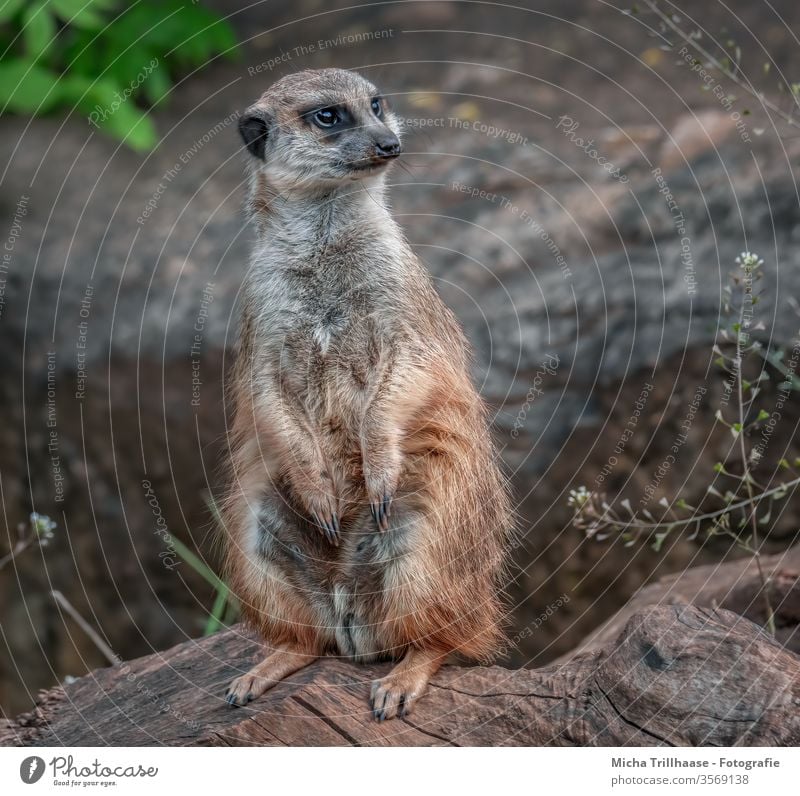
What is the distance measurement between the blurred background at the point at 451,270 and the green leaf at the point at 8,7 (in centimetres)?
Result: 4

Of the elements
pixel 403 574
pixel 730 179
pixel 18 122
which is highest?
pixel 18 122

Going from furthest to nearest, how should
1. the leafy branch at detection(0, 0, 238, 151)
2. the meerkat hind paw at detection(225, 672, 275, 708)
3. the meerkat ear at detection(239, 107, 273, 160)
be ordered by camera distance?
the leafy branch at detection(0, 0, 238, 151) → the meerkat ear at detection(239, 107, 273, 160) → the meerkat hind paw at detection(225, 672, 275, 708)

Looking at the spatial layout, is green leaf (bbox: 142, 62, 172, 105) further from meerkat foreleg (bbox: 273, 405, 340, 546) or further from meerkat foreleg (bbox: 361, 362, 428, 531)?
meerkat foreleg (bbox: 361, 362, 428, 531)

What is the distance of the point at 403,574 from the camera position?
3.88 m

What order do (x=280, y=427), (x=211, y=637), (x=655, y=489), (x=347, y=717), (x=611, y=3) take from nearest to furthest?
(x=347, y=717)
(x=280, y=427)
(x=211, y=637)
(x=655, y=489)
(x=611, y=3)

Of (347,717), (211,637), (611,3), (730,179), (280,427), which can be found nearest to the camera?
(347,717)

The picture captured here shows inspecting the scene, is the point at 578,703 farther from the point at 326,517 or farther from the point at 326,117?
the point at 326,117

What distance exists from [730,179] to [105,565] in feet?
16.1

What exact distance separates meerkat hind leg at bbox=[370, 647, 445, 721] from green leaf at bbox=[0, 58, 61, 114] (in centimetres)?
501

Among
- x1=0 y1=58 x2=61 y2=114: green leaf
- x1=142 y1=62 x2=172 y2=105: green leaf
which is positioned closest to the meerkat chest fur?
x1=142 y1=62 x2=172 y2=105: green leaf

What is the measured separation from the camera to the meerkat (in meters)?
3.94

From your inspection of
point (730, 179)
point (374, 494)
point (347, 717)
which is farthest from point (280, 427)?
point (730, 179)

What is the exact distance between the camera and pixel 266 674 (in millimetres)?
3924

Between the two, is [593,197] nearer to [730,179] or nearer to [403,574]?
[730,179]
